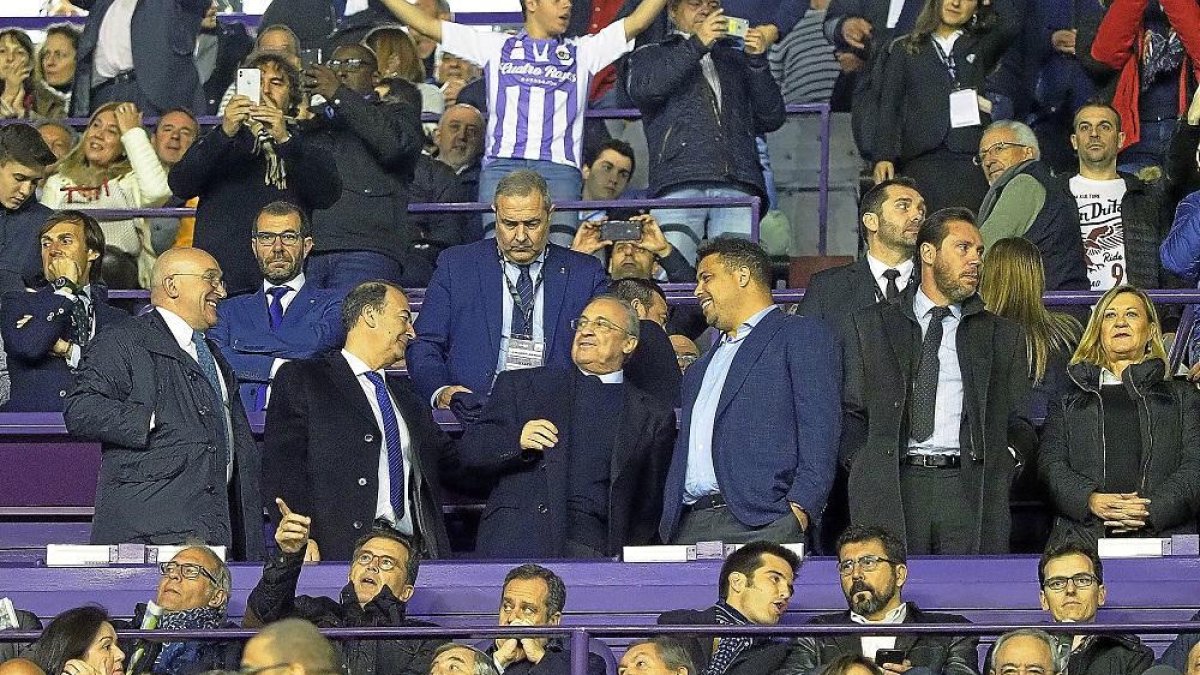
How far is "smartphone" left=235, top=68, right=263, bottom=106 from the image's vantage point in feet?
41.4

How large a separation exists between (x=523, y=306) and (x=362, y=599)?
2225mm

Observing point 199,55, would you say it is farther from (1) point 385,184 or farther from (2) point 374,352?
(2) point 374,352

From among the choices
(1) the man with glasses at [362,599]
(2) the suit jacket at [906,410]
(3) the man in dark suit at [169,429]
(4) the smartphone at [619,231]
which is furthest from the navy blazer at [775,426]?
(4) the smartphone at [619,231]

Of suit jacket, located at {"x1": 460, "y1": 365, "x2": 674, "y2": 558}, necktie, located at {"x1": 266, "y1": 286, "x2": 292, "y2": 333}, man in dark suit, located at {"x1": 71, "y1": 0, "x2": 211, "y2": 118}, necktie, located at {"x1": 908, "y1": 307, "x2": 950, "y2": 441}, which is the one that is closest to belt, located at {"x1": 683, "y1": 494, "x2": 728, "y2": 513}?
suit jacket, located at {"x1": 460, "y1": 365, "x2": 674, "y2": 558}

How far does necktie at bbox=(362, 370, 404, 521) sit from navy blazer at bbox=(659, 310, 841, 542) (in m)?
0.96

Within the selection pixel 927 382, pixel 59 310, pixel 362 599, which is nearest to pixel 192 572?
pixel 362 599

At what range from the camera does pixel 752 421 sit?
10.6m

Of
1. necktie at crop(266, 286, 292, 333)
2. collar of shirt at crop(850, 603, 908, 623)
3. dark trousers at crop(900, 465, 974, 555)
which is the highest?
necktie at crop(266, 286, 292, 333)

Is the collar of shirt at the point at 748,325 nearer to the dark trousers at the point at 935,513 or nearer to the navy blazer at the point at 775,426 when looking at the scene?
the navy blazer at the point at 775,426

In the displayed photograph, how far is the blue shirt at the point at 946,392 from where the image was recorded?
35.0 feet

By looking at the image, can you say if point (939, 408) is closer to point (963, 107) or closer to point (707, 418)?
point (707, 418)

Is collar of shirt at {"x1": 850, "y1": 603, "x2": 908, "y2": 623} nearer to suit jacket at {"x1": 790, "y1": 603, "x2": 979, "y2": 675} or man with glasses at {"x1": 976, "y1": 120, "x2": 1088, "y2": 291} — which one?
suit jacket at {"x1": 790, "y1": 603, "x2": 979, "y2": 675}

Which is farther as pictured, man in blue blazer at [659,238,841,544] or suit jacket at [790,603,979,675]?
man in blue blazer at [659,238,841,544]

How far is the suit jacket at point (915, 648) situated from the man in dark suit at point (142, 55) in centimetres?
707
